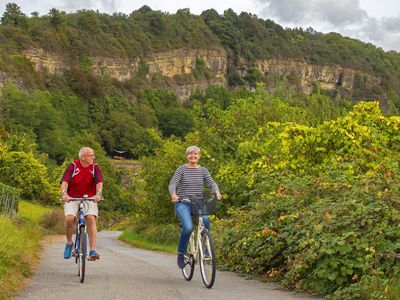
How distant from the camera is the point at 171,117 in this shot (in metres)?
144

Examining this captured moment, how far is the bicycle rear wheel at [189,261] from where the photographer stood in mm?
10633

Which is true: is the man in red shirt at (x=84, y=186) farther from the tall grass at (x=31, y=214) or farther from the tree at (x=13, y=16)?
the tree at (x=13, y=16)

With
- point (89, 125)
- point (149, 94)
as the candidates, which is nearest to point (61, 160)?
point (89, 125)

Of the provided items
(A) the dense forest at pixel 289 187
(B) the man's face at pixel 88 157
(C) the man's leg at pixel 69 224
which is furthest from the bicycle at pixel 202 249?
(C) the man's leg at pixel 69 224

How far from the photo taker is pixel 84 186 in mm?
10641

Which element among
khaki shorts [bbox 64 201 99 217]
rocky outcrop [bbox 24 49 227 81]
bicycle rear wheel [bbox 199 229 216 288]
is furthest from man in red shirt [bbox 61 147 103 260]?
rocky outcrop [bbox 24 49 227 81]

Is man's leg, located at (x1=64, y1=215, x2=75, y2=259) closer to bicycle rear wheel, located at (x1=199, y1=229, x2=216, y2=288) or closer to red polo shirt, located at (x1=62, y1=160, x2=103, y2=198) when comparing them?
red polo shirt, located at (x1=62, y1=160, x2=103, y2=198)

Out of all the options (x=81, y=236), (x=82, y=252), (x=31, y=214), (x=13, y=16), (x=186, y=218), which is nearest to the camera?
(x=82, y=252)

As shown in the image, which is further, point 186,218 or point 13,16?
point 13,16

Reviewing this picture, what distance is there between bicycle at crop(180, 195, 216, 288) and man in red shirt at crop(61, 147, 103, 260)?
1.32 m

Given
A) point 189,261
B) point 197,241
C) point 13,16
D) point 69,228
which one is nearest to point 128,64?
point 13,16

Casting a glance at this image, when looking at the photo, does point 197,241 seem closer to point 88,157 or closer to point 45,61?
point 88,157

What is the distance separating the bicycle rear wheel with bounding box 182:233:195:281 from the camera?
10.6 metres

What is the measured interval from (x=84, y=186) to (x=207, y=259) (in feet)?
7.08
